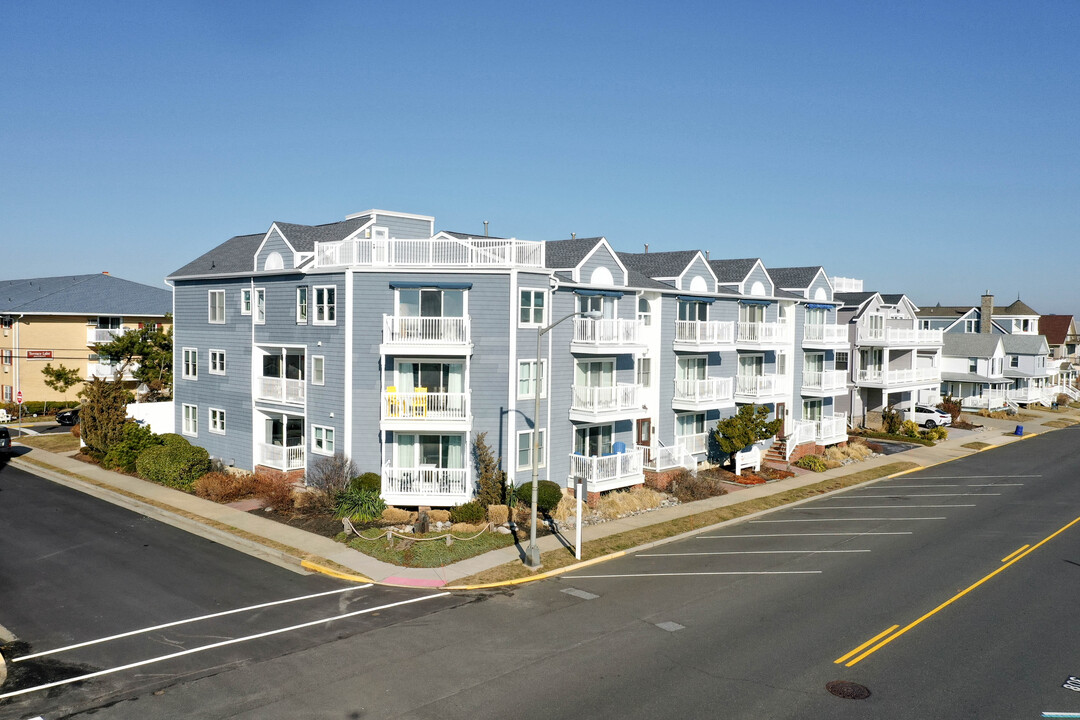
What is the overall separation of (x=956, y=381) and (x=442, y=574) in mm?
61528

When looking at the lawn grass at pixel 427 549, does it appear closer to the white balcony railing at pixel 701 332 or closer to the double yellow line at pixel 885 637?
the double yellow line at pixel 885 637

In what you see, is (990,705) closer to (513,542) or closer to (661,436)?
(513,542)

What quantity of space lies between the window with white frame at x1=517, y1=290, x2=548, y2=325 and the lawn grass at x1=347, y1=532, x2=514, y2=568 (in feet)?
25.9

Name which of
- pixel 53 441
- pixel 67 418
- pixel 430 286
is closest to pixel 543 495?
pixel 430 286

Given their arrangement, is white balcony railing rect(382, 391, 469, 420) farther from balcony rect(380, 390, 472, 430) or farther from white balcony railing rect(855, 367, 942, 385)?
white balcony railing rect(855, 367, 942, 385)

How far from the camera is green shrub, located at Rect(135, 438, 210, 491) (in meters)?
31.8

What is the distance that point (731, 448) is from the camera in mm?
35312

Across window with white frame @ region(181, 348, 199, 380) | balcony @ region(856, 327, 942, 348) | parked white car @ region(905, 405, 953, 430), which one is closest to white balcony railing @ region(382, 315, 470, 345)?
window with white frame @ region(181, 348, 199, 380)

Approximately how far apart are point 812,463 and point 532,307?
19.1m

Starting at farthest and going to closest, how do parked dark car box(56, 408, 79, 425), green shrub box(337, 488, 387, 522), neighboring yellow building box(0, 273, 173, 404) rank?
neighboring yellow building box(0, 273, 173, 404) < parked dark car box(56, 408, 79, 425) < green shrub box(337, 488, 387, 522)

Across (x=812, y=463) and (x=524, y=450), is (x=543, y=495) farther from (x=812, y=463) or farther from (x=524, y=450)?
(x=812, y=463)

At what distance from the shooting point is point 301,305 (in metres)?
30.0

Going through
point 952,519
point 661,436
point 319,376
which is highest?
point 319,376

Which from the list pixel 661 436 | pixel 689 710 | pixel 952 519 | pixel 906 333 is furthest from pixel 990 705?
pixel 906 333
